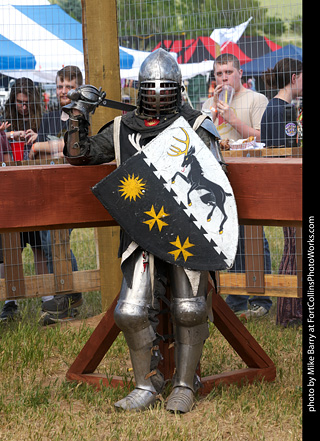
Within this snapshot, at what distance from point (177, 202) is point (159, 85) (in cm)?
62

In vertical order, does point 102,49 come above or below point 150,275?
above

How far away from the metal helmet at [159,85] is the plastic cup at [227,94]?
187 centimetres

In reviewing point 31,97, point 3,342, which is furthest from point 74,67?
point 3,342

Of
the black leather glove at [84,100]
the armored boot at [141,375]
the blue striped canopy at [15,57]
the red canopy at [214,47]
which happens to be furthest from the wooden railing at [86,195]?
the blue striped canopy at [15,57]

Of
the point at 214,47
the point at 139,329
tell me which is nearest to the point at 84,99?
the point at 139,329

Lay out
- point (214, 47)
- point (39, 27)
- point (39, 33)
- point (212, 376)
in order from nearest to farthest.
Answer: point (212, 376) → point (39, 27) → point (39, 33) → point (214, 47)

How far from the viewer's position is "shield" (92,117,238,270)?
3.64m

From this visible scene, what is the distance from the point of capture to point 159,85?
12.6 feet

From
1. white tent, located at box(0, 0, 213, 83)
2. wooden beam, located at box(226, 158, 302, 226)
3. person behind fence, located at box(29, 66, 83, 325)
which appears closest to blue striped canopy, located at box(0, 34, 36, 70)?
white tent, located at box(0, 0, 213, 83)

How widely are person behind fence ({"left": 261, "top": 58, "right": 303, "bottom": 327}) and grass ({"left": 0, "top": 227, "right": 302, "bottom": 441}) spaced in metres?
0.20

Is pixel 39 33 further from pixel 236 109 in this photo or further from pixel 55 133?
pixel 236 109
